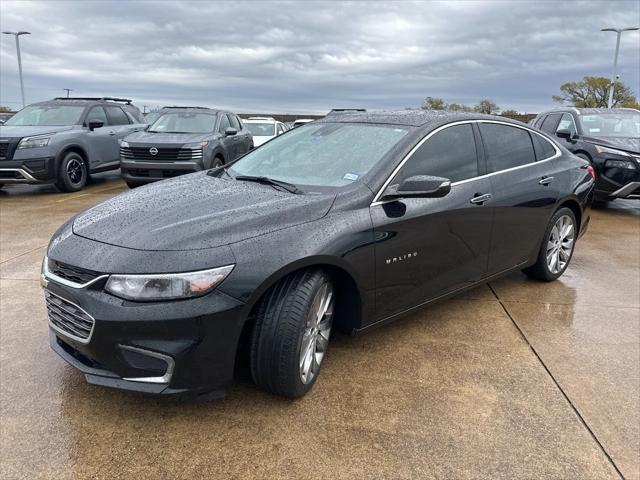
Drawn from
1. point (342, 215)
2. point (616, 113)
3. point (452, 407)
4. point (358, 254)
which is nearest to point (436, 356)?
point (452, 407)

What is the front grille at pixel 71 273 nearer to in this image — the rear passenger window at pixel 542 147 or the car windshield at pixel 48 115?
the rear passenger window at pixel 542 147

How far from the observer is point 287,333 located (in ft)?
8.63

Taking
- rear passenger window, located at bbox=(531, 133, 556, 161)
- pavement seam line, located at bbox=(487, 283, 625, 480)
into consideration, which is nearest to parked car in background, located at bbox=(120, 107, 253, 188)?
rear passenger window, located at bbox=(531, 133, 556, 161)

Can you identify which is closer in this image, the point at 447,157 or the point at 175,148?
the point at 447,157

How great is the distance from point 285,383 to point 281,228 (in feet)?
2.66

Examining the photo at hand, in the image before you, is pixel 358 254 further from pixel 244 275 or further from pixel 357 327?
pixel 244 275

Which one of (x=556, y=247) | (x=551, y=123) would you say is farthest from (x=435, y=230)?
(x=551, y=123)

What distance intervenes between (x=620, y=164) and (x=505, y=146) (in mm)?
5184

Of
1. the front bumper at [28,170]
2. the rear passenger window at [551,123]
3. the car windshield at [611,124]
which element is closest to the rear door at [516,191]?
the car windshield at [611,124]

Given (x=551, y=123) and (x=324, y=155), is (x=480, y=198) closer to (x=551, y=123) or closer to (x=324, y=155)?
(x=324, y=155)

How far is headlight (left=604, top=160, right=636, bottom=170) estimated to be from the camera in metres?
8.21

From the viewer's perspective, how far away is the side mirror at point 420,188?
10.2ft

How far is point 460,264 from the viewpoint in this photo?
376cm

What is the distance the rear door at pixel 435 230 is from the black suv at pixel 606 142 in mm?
5642
